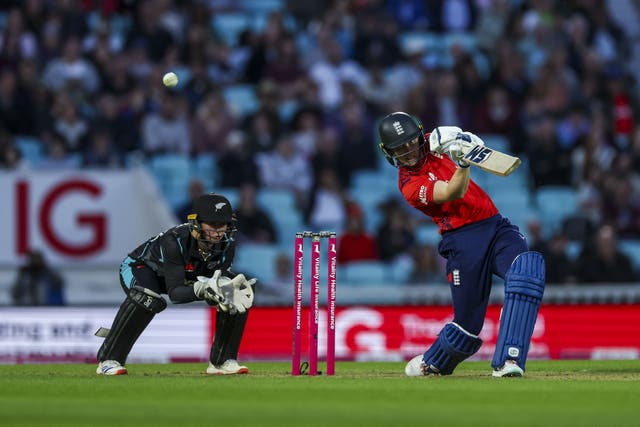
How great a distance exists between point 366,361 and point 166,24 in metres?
7.02

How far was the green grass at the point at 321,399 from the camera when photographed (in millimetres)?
7145

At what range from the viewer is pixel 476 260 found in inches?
388

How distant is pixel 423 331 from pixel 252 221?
296 cm

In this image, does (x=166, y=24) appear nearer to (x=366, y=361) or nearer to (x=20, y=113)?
(x=20, y=113)

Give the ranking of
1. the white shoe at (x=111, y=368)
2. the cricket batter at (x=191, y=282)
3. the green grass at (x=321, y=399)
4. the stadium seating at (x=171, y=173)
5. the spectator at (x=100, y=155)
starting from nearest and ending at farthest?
the green grass at (x=321, y=399), the cricket batter at (x=191, y=282), the white shoe at (x=111, y=368), the spectator at (x=100, y=155), the stadium seating at (x=171, y=173)

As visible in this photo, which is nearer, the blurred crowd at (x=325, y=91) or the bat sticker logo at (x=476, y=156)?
the bat sticker logo at (x=476, y=156)

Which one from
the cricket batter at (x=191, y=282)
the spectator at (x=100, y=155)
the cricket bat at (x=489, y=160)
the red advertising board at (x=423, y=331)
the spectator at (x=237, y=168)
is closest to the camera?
the cricket bat at (x=489, y=160)

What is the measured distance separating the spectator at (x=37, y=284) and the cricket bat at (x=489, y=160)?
23.6 ft

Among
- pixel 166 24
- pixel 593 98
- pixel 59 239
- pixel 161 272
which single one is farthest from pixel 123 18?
pixel 161 272

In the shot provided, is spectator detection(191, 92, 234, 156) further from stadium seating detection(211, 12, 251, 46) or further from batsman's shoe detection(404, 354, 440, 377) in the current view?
batsman's shoe detection(404, 354, 440, 377)

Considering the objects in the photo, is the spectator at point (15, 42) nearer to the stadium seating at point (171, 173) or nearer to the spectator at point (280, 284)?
the stadium seating at point (171, 173)

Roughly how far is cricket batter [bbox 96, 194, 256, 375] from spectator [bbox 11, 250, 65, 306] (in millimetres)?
5121

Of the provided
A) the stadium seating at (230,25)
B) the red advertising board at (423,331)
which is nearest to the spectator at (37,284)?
the red advertising board at (423,331)

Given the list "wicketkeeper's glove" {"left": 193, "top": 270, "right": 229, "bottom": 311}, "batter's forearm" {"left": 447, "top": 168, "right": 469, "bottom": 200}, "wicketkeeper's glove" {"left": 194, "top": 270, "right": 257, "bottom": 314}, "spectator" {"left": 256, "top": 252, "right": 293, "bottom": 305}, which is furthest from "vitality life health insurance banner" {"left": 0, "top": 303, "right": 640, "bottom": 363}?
"batter's forearm" {"left": 447, "top": 168, "right": 469, "bottom": 200}
